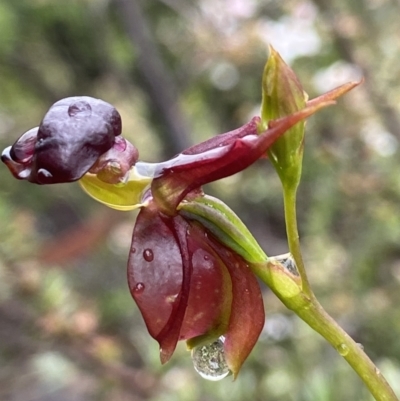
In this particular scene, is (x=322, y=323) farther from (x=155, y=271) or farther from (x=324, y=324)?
(x=155, y=271)

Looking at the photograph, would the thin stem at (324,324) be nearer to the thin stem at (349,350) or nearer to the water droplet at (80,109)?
the thin stem at (349,350)

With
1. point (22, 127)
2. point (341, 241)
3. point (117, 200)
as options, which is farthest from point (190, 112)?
point (117, 200)

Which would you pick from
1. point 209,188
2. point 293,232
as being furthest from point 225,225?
point 209,188

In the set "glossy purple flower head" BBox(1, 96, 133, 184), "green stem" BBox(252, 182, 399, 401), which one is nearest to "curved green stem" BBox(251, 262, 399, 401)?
"green stem" BBox(252, 182, 399, 401)

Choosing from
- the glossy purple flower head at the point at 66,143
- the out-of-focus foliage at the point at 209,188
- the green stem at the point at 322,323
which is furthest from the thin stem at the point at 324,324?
the out-of-focus foliage at the point at 209,188

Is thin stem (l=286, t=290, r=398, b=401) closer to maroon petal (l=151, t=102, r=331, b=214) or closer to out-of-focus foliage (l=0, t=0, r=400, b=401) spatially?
maroon petal (l=151, t=102, r=331, b=214)

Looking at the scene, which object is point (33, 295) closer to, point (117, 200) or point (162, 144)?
point (117, 200)
